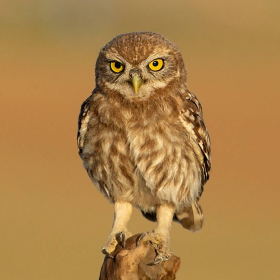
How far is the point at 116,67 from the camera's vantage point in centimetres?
605

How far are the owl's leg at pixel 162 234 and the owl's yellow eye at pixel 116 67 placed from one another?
133 cm

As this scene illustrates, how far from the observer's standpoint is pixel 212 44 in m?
32.6

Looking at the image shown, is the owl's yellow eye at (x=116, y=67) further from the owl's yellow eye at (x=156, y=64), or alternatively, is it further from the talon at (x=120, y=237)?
the talon at (x=120, y=237)

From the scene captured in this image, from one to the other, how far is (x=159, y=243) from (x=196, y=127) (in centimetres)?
108

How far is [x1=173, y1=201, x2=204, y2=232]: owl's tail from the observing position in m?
7.05

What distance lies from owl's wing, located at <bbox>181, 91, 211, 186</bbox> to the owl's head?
0.62 feet

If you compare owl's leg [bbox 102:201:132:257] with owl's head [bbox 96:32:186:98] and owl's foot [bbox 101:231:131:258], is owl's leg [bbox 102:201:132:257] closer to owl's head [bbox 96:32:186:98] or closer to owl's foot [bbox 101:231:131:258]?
owl's foot [bbox 101:231:131:258]

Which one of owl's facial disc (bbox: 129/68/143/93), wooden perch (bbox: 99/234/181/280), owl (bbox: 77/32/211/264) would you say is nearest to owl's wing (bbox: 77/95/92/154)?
owl (bbox: 77/32/211/264)

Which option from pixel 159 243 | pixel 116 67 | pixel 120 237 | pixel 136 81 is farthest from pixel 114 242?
pixel 116 67

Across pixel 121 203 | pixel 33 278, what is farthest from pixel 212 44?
pixel 121 203

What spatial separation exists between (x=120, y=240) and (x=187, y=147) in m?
1.02

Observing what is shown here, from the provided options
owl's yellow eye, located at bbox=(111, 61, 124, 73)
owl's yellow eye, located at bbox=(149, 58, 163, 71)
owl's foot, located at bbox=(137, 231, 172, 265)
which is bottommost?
owl's foot, located at bbox=(137, 231, 172, 265)

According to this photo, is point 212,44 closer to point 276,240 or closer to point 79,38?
point 79,38

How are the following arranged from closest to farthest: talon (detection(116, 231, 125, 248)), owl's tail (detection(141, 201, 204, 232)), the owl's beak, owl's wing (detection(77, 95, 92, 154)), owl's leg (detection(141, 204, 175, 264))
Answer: owl's leg (detection(141, 204, 175, 264))
talon (detection(116, 231, 125, 248))
the owl's beak
owl's wing (detection(77, 95, 92, 154))
owl's tail (detection(141, 201, 204, 232))
